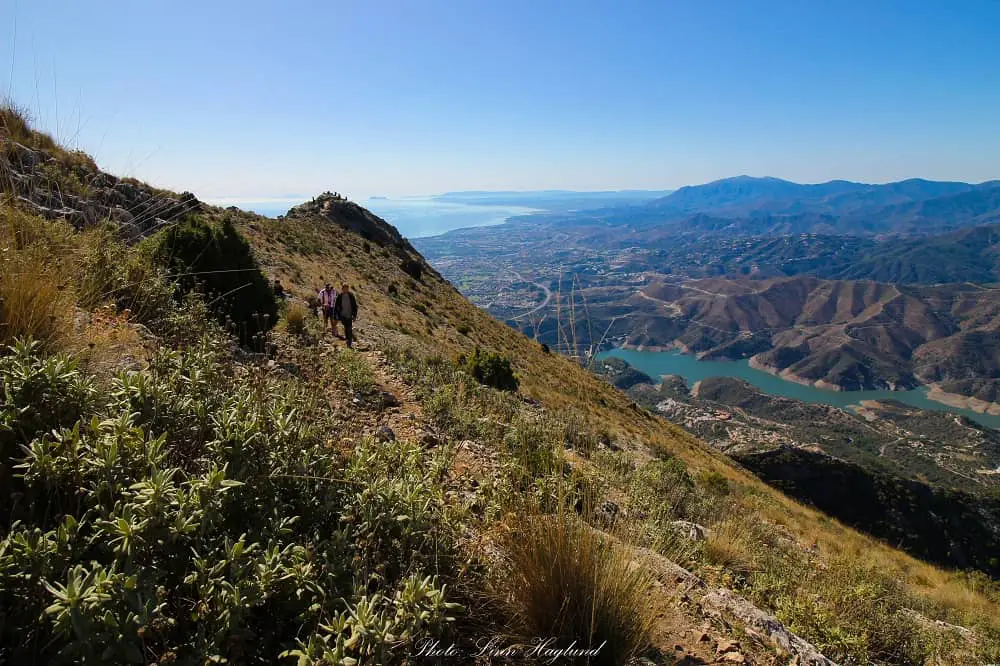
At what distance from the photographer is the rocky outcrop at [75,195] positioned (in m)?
4.88

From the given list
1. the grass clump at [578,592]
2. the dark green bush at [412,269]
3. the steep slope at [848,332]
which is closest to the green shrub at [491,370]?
the grass clump at [578,592]

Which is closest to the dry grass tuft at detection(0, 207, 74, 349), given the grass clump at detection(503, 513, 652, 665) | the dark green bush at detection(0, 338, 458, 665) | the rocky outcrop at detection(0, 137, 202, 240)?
the dark green bush at detection(0, 338, 458, 665)

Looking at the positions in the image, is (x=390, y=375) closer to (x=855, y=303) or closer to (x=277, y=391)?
(x=277, y=391)

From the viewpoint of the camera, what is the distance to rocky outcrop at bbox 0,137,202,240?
4882 millimetres

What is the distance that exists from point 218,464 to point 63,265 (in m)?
2.93

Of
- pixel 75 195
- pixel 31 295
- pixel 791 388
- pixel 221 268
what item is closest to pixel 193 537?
pixel 31 295

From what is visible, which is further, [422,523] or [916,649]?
[916,649]

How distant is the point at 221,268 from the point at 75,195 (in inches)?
131

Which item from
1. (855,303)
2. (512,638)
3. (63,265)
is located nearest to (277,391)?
(512,638)

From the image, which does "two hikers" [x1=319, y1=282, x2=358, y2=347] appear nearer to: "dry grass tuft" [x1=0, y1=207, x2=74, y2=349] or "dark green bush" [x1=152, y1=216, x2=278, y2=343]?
"dark green bush" [x1=152, y1=216, x2=278, y2=343]

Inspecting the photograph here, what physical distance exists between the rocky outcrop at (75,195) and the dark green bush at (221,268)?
1.14ft

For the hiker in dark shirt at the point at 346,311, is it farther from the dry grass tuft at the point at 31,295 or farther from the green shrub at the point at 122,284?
the dry grass tuft at the point at 31,295

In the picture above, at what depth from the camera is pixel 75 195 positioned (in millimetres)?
7539

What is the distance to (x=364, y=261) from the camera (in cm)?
3030
